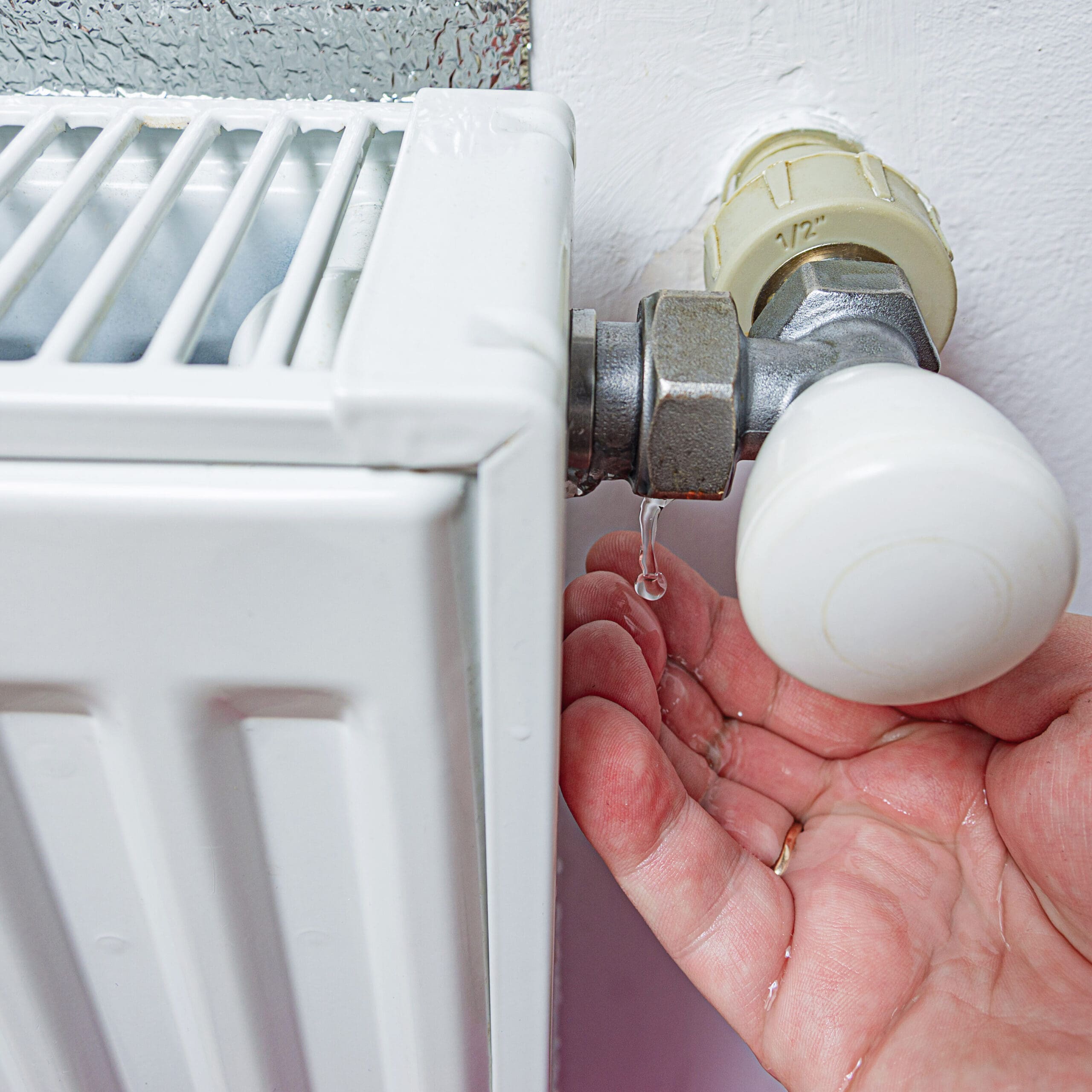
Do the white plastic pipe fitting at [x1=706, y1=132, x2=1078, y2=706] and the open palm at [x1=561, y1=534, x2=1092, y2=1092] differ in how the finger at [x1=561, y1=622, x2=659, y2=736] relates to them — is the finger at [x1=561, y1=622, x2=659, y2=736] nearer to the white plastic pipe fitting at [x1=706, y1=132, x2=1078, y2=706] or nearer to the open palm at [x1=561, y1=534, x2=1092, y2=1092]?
the open palm at [x1=561, y1=534, x2=1092, y2=1092]

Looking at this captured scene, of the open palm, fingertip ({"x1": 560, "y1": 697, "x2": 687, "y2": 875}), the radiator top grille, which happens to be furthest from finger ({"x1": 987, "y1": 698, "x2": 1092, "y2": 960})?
the radiator top grille

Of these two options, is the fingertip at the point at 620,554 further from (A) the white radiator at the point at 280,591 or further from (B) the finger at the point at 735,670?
(A) the white radiator at the point at 280,591

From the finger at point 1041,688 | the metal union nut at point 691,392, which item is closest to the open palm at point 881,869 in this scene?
the finger at point 1041,688

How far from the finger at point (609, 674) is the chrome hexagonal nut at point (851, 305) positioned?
128 millimetres

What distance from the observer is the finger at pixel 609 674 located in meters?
0.32

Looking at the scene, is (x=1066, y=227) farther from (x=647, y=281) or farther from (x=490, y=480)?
(x=490, y=480)

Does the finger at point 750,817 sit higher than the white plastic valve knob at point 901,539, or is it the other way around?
the white plastic valve knob at point 901,539

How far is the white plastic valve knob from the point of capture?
16cm

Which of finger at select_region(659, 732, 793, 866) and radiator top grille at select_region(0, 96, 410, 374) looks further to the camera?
finger at select_region(659, 732, 793, 866)

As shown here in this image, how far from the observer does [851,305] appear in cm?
25

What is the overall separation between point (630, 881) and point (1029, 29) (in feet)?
1.10

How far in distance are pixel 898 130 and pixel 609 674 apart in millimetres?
233

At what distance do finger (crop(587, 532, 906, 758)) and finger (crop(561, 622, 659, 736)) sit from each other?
0.05m

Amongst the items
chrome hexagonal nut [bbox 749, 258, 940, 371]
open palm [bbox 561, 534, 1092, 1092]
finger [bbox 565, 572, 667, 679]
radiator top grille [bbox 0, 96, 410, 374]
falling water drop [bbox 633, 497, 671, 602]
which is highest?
radiator top grille [bbox 0, 96, 410, 374]
